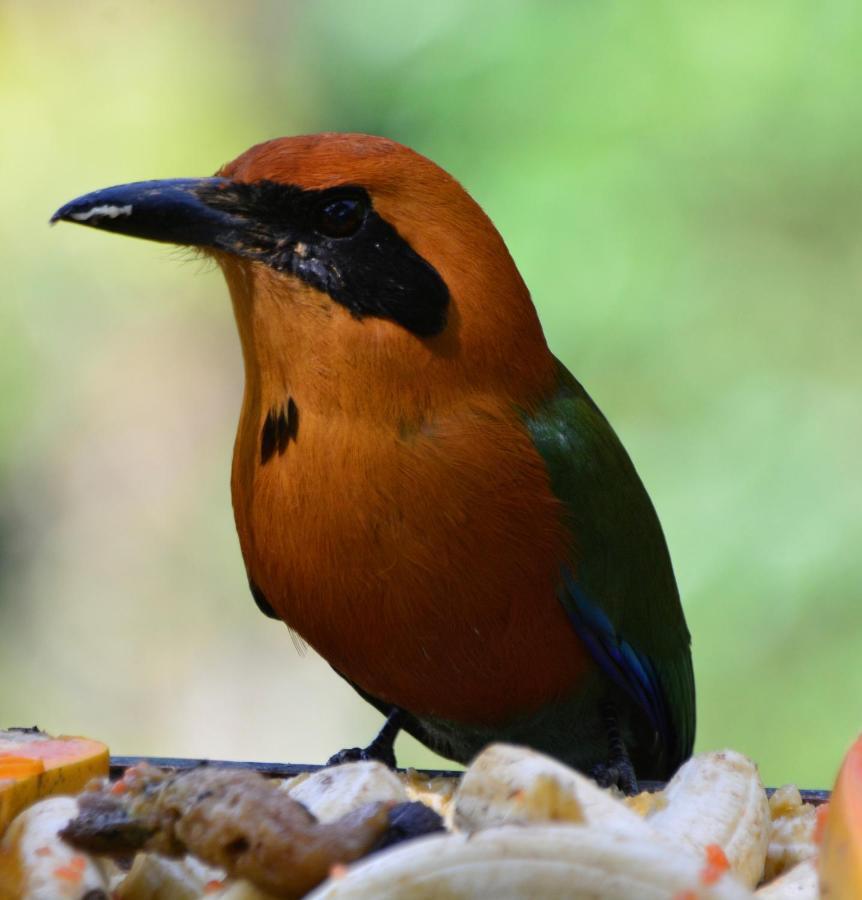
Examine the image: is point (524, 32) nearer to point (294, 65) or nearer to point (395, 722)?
point (294, 65)

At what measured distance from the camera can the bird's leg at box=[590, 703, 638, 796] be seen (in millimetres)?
2676

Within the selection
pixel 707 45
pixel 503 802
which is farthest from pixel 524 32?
pixel 503 802

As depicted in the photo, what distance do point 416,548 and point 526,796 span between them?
1.13m

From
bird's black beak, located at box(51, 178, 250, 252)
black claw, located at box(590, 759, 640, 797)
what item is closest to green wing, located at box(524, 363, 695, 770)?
black claw, located at box(590, 759, 640, 797)

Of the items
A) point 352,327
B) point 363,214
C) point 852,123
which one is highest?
point 852,123

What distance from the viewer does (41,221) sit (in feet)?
16.0

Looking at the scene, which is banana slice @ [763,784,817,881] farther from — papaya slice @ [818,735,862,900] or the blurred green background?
the blurred green background

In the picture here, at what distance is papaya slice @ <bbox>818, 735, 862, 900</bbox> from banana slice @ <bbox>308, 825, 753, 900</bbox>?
0.12 metres

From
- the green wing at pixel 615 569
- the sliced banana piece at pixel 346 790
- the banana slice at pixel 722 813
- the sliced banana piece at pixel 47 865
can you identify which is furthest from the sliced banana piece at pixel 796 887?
the green wing at pixel 615 569

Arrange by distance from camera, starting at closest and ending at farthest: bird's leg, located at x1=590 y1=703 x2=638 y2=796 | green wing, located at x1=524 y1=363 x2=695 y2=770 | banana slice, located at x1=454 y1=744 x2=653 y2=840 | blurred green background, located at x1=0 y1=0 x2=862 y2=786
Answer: banana slice, located at x1=454 y1=744 x2=653 y2=840 < green wing, located at x1=524 y1=363 x2=695 y2=770 < bird's leg, located at x1=590 y1=703 x2=638 y2=796 < blurred green background, located at x1=0 y1=0 x2=862 y2=786

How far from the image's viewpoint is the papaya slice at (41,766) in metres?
1.61

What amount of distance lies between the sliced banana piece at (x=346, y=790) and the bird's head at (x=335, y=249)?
0.79 meters

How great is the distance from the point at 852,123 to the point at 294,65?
1.65 m

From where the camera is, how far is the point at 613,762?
274 centimetres
